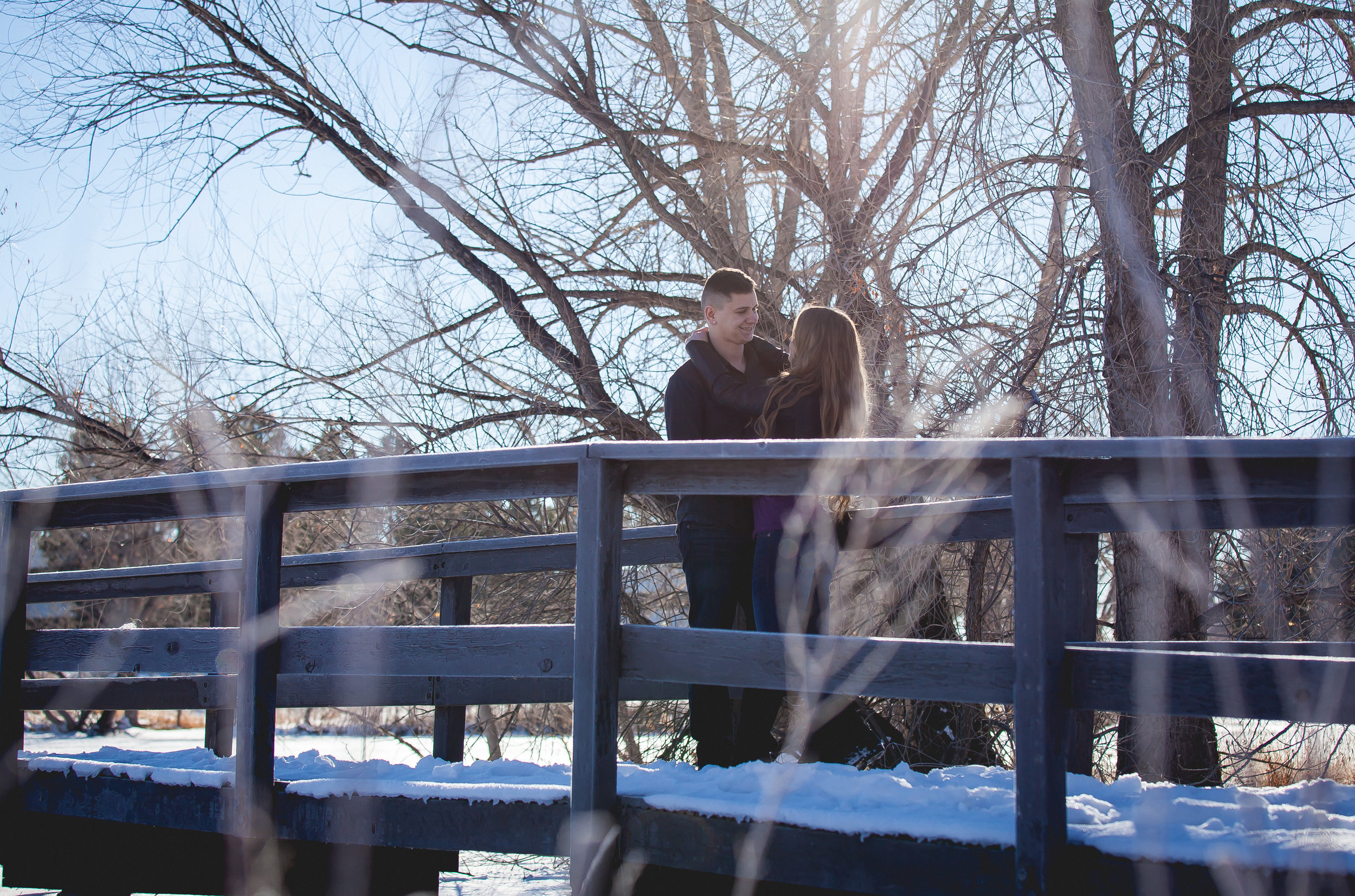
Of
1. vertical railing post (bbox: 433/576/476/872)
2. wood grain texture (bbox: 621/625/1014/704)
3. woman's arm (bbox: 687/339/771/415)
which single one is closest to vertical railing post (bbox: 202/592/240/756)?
vertical railing post (bbox: 433/576/476/872)

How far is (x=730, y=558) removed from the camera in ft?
10.8

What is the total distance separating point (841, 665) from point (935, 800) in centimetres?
45

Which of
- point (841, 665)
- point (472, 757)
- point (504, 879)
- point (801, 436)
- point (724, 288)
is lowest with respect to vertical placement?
point (472, 757)

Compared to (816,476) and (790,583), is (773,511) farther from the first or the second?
(816,476)

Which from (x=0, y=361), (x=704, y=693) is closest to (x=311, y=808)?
(x=704, y=693)

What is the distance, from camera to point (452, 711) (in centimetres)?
430

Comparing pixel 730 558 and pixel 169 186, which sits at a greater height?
pixel 169 186

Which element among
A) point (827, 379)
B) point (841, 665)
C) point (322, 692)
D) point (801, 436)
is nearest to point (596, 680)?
point (841, 665)

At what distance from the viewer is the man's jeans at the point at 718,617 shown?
3.24 metres

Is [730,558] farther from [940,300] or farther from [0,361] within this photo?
[0,361]

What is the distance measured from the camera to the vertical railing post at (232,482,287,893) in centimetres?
288

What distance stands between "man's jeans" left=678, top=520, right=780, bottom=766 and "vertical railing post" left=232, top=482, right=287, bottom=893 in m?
1.24

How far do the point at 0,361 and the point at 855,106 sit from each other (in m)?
6.50

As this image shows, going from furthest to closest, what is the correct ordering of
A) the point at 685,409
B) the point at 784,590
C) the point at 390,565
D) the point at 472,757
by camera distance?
the point at 472,757, the point at 390,565, the point at 685,409, the point at 784,590
